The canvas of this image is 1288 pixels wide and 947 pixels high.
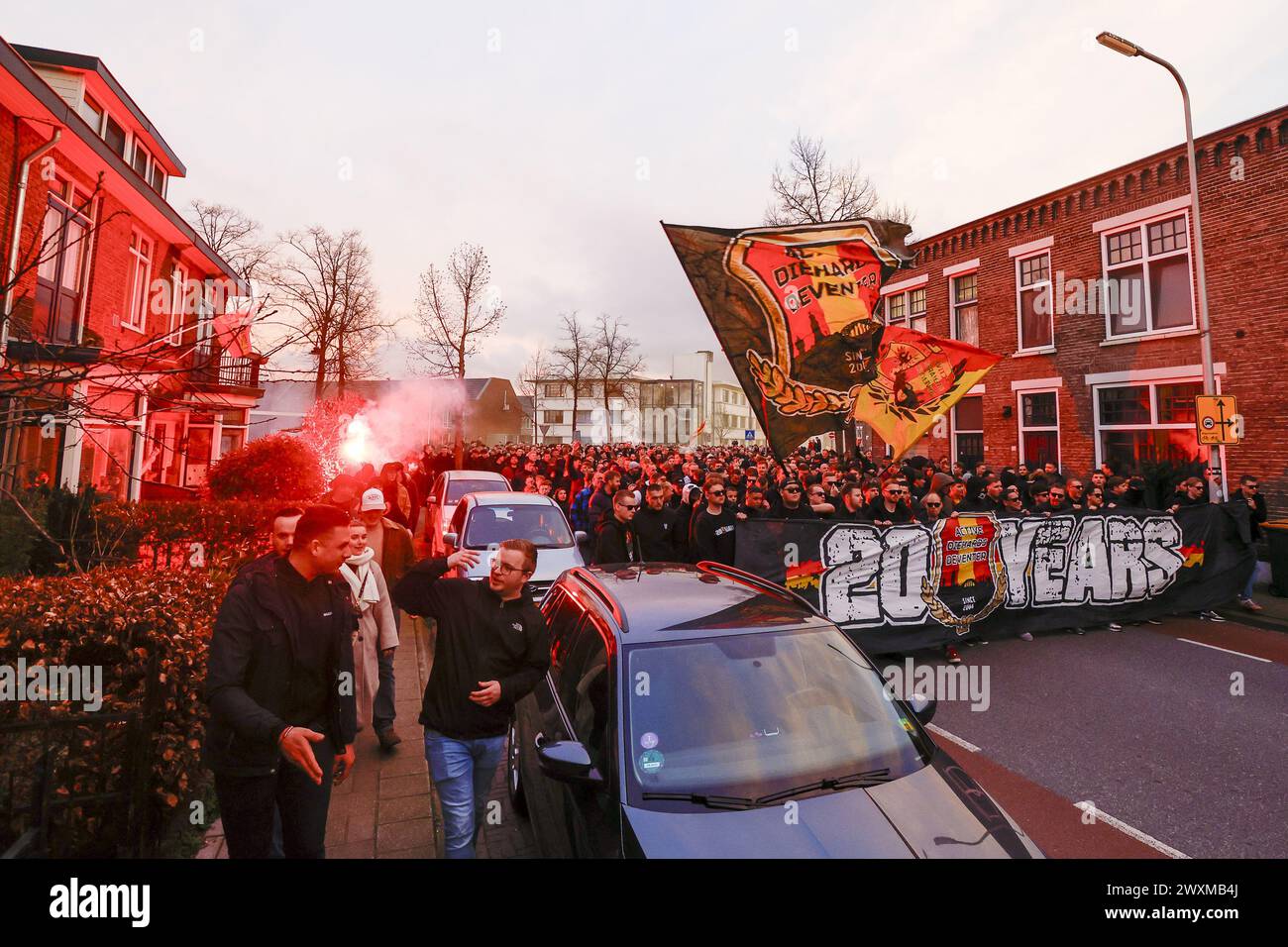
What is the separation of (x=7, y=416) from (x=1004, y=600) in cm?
968

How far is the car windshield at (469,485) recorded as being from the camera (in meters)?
11.9

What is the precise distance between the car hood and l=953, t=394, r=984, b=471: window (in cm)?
1902

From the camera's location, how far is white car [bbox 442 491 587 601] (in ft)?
27.0

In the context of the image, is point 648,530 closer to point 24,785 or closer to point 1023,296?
point 24,785

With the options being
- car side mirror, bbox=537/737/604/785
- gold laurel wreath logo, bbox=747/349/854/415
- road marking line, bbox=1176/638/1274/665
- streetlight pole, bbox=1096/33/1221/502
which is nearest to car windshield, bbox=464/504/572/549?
gold laurel wreath logo, bbox=747/349/854/415

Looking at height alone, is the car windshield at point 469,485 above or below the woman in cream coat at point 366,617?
above

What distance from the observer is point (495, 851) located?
11.7ft

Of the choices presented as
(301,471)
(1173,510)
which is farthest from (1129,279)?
(301,471)

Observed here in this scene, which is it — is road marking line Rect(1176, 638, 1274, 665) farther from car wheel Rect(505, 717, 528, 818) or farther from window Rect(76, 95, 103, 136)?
window Rect(76, 95, 103, 136)

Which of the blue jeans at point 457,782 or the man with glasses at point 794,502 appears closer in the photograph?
the blue jeans at point 457,782

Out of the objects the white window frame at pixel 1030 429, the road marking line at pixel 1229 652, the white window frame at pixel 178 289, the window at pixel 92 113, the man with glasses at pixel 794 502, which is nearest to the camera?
the road marking line at pixel 1229 652

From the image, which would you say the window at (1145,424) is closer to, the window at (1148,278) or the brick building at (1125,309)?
the brick building at (1125,309)

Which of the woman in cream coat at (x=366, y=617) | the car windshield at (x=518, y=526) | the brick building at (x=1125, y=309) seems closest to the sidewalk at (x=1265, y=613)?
the brick building at (x=1125, y=309)

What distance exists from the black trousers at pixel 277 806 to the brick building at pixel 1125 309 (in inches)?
660
